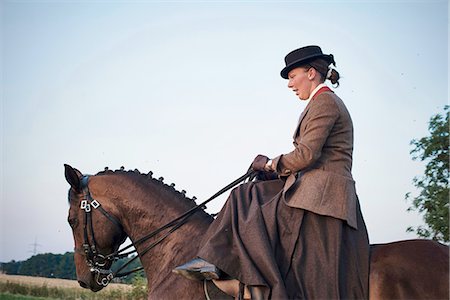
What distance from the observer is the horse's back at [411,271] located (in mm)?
4762

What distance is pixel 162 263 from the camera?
20.3 feet

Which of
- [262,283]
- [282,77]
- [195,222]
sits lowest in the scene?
[262,283]

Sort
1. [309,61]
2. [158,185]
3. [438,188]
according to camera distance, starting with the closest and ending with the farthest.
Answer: [309,61], [158,185], [438,188]

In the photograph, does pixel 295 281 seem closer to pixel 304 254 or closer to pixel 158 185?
pixel 304 254

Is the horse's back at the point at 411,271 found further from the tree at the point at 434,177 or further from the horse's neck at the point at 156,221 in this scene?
the tree at the point at 434,177

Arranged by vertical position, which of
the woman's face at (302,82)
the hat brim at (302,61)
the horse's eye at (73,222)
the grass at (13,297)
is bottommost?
the grass at (13,297)

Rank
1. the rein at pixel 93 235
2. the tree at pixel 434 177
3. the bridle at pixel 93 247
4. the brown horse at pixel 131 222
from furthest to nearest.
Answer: the tree at pixel 434 177, the bridle at pixel 93 247, the rein at pixel 93 235, the brown horse at pixel 131 222

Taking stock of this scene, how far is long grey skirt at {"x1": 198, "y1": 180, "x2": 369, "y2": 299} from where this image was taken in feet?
16.4

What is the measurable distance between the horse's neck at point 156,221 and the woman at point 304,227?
559 millimetres

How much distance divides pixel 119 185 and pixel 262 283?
239 cm

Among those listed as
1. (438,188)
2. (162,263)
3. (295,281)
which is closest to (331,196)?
(295,281)

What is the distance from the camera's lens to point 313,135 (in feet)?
17.5

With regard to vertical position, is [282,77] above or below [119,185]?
above

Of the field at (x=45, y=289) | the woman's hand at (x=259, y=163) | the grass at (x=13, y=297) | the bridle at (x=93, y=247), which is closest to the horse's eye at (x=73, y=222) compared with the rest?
the bridle at (x=93, y=247)
